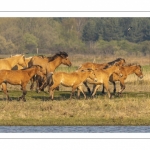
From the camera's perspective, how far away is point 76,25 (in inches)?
2874

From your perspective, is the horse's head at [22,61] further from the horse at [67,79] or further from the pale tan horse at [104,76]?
the pale tan horse at [104,76]

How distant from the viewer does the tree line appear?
60875 millimetres

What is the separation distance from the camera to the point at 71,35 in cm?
6525

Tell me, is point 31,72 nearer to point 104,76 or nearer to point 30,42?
point 104,76

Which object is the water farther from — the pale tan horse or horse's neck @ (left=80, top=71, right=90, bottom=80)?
the pale tan horse

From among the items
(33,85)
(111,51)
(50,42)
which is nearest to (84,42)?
(50,42)

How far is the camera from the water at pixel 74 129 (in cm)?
1870

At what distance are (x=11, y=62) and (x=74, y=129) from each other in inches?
328

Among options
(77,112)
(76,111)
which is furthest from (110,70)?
(77,112)

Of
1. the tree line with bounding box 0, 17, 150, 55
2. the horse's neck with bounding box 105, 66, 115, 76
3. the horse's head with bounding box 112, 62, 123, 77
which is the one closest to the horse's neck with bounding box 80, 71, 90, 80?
the horse's neck with bounding box 105, 66, 115, 76

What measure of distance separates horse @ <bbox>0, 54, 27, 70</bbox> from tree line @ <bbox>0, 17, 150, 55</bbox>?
3100cm
